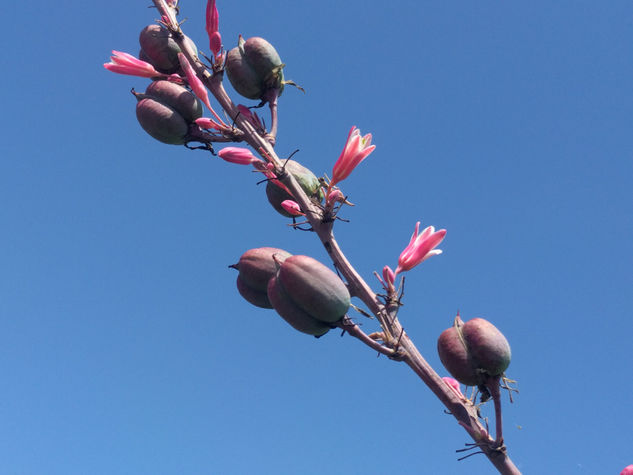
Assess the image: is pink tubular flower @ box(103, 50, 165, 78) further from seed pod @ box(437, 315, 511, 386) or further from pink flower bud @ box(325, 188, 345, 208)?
seed pod @ box(437, 315, 511, 386)

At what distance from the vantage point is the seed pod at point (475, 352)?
268cm

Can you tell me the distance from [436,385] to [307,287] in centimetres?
83

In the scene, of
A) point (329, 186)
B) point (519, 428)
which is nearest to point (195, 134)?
point (329, 186)

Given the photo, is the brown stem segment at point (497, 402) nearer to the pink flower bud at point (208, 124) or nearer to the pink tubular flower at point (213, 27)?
the pink flower bud at point (208, 124)

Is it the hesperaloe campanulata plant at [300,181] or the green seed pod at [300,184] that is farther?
the green seed pod at [300,184]

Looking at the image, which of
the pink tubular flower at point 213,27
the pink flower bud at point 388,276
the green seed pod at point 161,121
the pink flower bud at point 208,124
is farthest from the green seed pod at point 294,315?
the pink tubular flower at point 213,27

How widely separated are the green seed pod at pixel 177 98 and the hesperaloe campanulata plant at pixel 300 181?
99mm

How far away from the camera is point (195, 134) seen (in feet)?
13.7

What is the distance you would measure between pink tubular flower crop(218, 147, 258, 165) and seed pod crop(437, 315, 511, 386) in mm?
1763

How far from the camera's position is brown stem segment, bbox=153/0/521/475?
2.57 m

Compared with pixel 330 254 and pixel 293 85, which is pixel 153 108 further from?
pixel 330 254

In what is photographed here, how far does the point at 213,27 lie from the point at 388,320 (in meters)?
2.70

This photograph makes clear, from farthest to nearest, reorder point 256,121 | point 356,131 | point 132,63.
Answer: point 132,63 < point 256,121 < point 356,131

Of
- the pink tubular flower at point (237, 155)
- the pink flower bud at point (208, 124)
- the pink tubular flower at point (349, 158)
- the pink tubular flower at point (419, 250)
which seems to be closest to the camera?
the pink tubular flower at point (419, 250)
